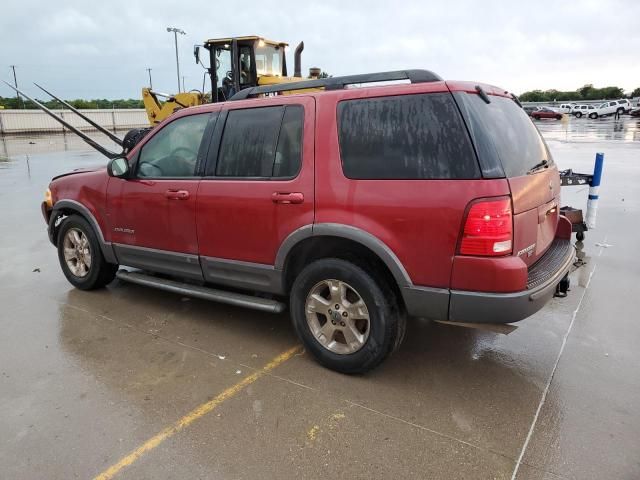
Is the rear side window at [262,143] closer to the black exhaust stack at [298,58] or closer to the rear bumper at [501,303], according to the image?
the rear bumper at [501,303]

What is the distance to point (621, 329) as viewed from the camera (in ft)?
13.1

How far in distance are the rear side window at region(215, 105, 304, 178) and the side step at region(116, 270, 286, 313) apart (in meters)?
0.95

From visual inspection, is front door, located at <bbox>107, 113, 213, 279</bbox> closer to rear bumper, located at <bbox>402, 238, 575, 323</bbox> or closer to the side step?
the side step

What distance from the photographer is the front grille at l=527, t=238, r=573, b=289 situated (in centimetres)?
302

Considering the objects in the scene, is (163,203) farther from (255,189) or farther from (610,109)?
(610,109)

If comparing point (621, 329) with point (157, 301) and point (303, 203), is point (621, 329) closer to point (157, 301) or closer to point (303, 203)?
point (303, 203)

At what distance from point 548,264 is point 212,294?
2.53 m

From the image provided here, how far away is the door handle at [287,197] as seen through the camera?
337cm

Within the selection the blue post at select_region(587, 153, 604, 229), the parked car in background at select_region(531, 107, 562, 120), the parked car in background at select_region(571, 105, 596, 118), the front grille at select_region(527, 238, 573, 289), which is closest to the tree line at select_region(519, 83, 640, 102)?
the parked car in background at select_region(571, 105, 596, 118)

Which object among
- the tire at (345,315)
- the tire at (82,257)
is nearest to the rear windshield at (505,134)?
the tire at (345,315)

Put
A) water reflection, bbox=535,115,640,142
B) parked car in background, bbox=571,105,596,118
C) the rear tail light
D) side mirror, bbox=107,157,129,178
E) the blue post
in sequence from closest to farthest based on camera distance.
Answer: the rear tail light
side mirror, bbox=107,157,129,178
the blue post
water reflection, bbox=535,115,640,142
parked car in background, bbox=571,105,596,118

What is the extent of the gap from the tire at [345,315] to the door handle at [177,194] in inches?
48.3

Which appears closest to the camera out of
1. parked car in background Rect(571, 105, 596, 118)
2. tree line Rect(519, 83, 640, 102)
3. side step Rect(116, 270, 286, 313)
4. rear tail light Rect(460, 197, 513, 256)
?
rear tail light Rect(460, 197, 513, 256)

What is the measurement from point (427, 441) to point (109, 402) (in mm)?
1971
